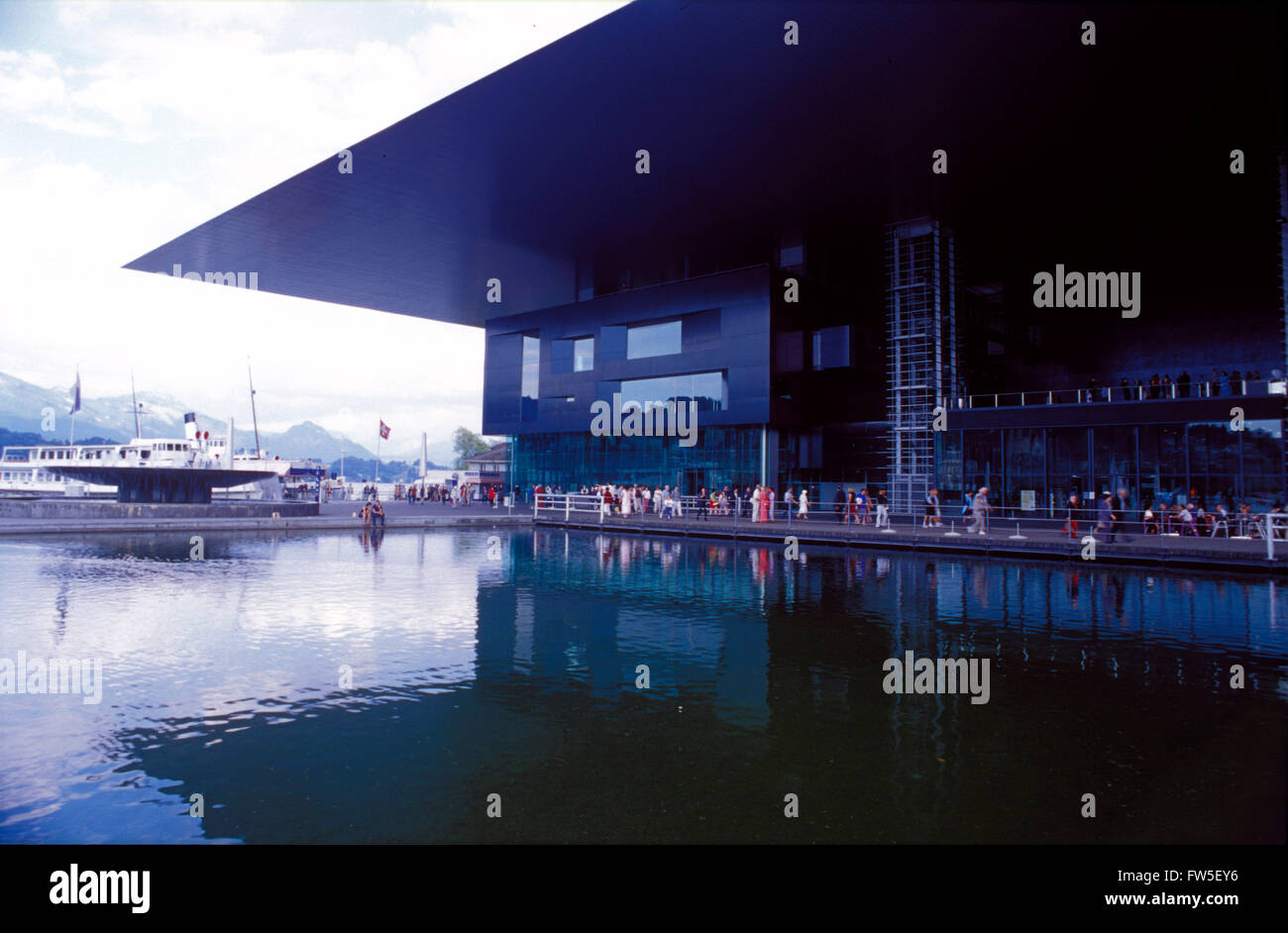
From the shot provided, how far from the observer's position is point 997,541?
74.7 ft

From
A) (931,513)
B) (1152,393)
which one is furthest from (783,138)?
(1152,393)

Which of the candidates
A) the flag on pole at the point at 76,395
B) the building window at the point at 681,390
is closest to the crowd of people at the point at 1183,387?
the building window at the point at 681,390

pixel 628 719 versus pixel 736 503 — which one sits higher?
pixel 736 503

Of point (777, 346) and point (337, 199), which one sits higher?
point (337, 199)

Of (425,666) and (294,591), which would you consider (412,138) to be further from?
(425,666)

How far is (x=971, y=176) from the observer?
28.8 m

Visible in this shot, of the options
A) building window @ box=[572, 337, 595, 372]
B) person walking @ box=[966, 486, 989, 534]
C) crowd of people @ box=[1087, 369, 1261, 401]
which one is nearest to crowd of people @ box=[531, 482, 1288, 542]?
person walking @ box=[966, 486, 989, 534]

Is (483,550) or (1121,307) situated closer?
(483,550)

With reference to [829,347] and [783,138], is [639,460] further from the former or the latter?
[783,138]

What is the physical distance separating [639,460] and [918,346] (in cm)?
1716

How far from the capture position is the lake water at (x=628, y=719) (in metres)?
5.13

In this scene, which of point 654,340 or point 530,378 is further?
point 530,378
